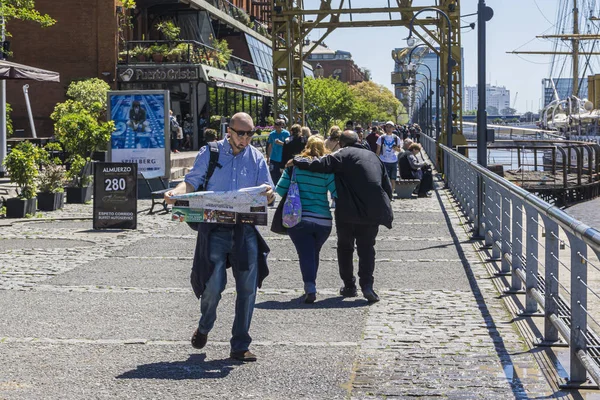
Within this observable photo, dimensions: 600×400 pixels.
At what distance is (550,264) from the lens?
25.2 feet

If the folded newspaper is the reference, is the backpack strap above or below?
above

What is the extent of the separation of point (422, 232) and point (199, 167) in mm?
10014

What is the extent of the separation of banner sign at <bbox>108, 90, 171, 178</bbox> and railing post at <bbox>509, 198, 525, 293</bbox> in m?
12.3

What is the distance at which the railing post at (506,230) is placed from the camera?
1148cm

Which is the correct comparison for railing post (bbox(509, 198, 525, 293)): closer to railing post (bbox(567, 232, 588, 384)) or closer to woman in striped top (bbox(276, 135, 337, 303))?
woman in striped top (bbox(276, 135, 337, 303))

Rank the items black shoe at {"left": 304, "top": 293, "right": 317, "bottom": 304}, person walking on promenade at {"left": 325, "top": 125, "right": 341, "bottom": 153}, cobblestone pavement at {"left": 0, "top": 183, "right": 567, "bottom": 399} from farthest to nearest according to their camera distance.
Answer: person walking on promenade at {"left": 325, "top": 125, "right": 341, "bottom": 153}, black shoe at {"left": 304, "top": 293, "right": 317, "bottom": 304}, cobblestone pavement at {"left": 0, "top": 183, "right": 567, "bottom": 399}

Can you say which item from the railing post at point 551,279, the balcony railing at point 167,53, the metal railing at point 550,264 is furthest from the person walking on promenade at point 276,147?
the balcony railing at point 167,53

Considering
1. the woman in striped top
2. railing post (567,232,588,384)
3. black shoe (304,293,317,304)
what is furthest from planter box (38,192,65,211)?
railing post (567,232,588,384)

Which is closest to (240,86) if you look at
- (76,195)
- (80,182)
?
(80,182)

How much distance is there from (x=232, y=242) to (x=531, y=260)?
288 centimetres

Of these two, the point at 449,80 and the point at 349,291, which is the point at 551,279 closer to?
the point at 349,291

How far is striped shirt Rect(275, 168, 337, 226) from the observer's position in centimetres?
1038

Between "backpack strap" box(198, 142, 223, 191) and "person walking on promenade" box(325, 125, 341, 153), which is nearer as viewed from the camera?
"backpack strap" box(198, 142, 223, 191)

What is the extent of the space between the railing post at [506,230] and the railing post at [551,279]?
343 cm
